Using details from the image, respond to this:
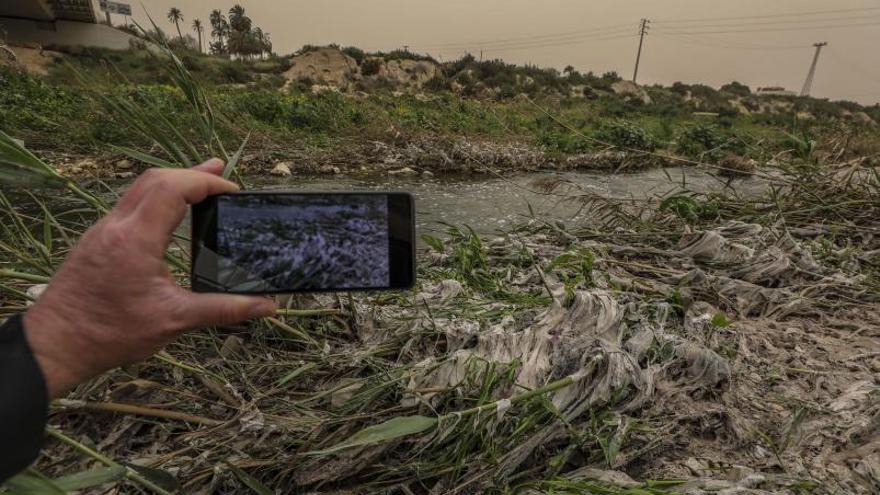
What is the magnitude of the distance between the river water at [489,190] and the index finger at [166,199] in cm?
399

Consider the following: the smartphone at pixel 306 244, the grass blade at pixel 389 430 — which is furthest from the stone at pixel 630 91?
the grass blade at pixel 389 430

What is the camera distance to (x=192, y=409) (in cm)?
144

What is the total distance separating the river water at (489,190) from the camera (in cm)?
549

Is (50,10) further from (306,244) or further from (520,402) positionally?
(520,402)

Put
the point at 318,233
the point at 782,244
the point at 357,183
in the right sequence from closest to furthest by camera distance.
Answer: the point at 318,233, the point at 782,244, the point at 357,183

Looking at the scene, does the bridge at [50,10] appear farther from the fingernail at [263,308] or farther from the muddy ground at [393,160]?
the fingernail at [263,308]

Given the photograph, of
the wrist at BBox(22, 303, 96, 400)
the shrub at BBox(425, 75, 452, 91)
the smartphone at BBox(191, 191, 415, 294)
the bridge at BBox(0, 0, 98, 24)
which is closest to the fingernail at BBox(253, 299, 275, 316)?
the smartphone at BBox(191, 191, 415, 294)

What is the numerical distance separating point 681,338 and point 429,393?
1.07 metres

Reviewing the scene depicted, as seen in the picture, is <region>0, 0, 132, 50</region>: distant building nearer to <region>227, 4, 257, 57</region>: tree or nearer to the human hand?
<region>227, 4, 257, 57</region>: tree

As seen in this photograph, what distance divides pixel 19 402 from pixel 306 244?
0.58 metres

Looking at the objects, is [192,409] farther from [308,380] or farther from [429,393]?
[429,393]

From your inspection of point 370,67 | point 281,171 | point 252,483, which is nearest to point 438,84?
point 370,67

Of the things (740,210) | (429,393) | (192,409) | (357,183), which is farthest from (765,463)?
(357,183)

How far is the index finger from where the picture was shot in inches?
29.5
